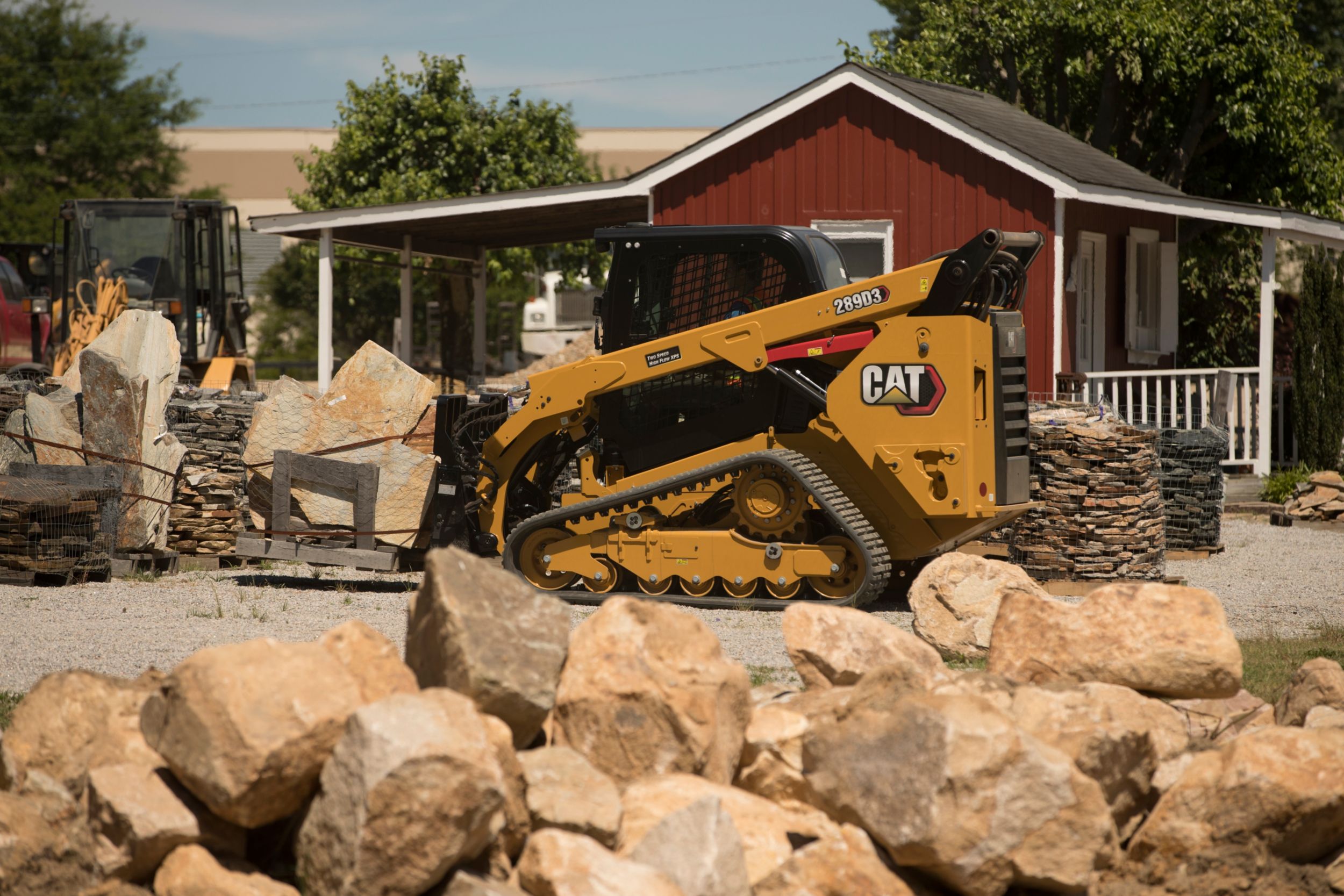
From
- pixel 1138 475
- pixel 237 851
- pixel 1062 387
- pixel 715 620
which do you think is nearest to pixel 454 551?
pixel 237 851

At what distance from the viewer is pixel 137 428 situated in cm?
1140

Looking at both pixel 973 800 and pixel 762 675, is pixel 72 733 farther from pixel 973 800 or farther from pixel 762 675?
pixel 762 675

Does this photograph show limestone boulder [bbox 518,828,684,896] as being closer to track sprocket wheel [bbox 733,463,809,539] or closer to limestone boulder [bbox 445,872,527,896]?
limestone boulder [bbox 445,872,527,896]

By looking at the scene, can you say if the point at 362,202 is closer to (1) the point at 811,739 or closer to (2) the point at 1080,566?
(2) the point at 1080,566

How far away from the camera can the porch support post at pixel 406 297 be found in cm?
2009

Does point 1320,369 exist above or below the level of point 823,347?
below

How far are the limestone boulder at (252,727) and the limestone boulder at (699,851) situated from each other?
3.23 ft

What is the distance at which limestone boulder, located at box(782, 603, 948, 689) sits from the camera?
5.54m

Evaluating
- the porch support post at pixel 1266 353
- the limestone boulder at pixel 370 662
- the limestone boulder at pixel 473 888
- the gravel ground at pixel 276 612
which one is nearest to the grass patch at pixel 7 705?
the gravel ground at pixel 276 612

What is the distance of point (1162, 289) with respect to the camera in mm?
19438

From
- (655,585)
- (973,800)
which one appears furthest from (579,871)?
(655,585)

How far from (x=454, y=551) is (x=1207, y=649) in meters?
2.90

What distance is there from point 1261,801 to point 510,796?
8.13ft

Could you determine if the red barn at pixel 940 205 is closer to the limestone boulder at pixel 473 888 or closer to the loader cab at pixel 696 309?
the loader cab at pixel 696 309
